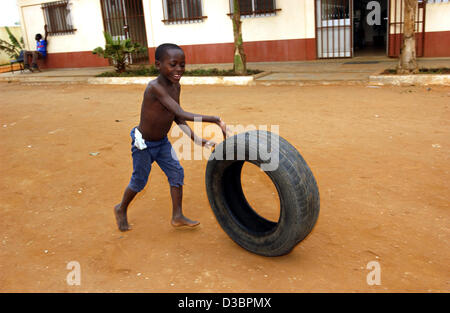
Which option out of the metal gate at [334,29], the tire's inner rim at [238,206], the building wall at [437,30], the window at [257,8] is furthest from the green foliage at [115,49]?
the tire's inner rim at [238,206]

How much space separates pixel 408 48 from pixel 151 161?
7699 mm

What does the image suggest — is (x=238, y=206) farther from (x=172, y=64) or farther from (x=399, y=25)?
(x=399, y=25)

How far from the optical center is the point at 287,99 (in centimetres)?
841

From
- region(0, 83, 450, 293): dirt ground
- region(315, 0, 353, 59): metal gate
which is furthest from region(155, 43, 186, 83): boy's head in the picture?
region(315, 0, 353, 59): metal gate

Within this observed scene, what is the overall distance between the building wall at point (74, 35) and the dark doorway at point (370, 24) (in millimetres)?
9628

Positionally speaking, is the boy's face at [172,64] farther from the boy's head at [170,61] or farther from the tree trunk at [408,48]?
the tree trunk at [408,48]

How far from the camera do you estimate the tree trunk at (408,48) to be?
895 centimetres

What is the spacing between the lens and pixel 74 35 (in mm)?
16562

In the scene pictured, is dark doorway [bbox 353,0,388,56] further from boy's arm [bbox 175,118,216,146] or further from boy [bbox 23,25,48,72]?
boy's arm [bbox 175,118,216,146]

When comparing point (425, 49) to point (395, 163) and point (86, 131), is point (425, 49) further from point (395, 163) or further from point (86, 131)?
point (86, 131)

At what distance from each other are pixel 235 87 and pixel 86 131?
15.2 feet

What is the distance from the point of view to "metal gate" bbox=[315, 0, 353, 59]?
1236 centimetres
